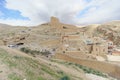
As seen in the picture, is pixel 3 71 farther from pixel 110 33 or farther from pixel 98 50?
pixel 110 33

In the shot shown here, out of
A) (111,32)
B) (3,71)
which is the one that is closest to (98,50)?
(3,71)

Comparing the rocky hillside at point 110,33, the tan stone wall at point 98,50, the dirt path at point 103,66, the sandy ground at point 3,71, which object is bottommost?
the dirt path at point 103,66

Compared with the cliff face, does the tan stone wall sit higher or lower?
lower

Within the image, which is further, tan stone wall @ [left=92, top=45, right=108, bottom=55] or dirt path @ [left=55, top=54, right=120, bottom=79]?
tan stone wall @ [left=92, top=45, right=108, bottom=55]

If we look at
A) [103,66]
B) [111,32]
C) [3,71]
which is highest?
[111,32]

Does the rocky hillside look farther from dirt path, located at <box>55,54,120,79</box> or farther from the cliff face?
dirt path, located at <box>55,54,120,79</box>

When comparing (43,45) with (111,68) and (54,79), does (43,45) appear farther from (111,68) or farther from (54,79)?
(54,79)

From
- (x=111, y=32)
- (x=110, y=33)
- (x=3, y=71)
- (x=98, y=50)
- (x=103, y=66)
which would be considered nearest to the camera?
(x=3, y=71)

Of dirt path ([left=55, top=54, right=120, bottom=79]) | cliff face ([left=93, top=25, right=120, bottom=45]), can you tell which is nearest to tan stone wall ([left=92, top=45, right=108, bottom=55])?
dirt path ([left=55, top=54, right=120, bottom=79])

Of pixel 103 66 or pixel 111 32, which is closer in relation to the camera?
pixel 103 66

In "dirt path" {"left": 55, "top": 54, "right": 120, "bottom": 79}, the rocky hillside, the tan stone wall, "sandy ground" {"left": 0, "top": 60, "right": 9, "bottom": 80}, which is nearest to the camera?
"sandy ground" {"left": 0, "top": 60, "right": 9, "bottom": 80}

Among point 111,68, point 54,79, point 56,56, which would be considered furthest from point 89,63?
point 54,79

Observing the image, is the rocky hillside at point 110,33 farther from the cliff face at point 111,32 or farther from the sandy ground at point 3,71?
the sandy ground at point 3,71

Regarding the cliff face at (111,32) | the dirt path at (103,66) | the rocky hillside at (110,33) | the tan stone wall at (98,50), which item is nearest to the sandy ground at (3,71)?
the dirt path at (103,66)
